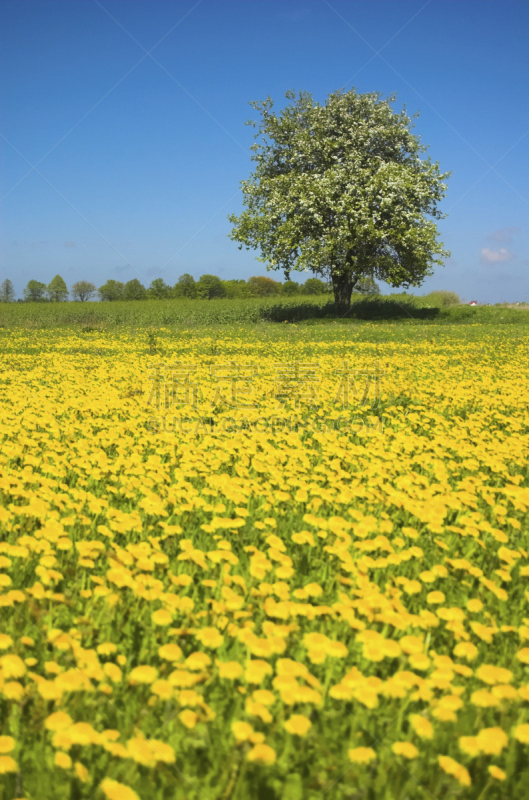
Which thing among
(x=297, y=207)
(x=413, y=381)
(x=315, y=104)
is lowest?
(x=413, y=381)

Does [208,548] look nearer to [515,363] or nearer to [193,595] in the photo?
[193,595]

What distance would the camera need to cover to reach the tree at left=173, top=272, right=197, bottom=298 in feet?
Answer: 364

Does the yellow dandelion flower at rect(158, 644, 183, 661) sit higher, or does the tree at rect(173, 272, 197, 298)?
the tree at rect(173, 272, 197, 298)

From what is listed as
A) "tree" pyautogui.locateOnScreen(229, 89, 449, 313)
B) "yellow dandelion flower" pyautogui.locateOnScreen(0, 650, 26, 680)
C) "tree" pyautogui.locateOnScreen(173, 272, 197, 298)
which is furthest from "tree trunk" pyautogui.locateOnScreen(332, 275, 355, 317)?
"tree" pyautogui.locateOnScreen(173, 272, 197, 298)

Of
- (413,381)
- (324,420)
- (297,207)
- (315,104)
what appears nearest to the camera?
(324,420)

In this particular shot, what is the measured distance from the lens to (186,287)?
112 metres

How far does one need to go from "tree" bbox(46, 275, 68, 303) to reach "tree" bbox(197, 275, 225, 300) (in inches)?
1272

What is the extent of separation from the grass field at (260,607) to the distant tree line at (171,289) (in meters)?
76.2

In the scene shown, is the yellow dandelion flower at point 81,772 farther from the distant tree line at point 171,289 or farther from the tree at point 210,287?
the tree at point 210,287

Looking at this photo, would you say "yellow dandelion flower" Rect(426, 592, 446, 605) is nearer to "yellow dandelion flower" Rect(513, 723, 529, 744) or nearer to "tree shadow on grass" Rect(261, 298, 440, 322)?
"yellow dandelion flower" Rect(513, 723, 529, 744)

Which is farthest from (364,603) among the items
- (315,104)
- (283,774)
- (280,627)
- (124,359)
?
(315,104)

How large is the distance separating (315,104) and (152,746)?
33.0 m

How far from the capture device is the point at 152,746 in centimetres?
157

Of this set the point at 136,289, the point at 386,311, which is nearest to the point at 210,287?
the point at 136,289
